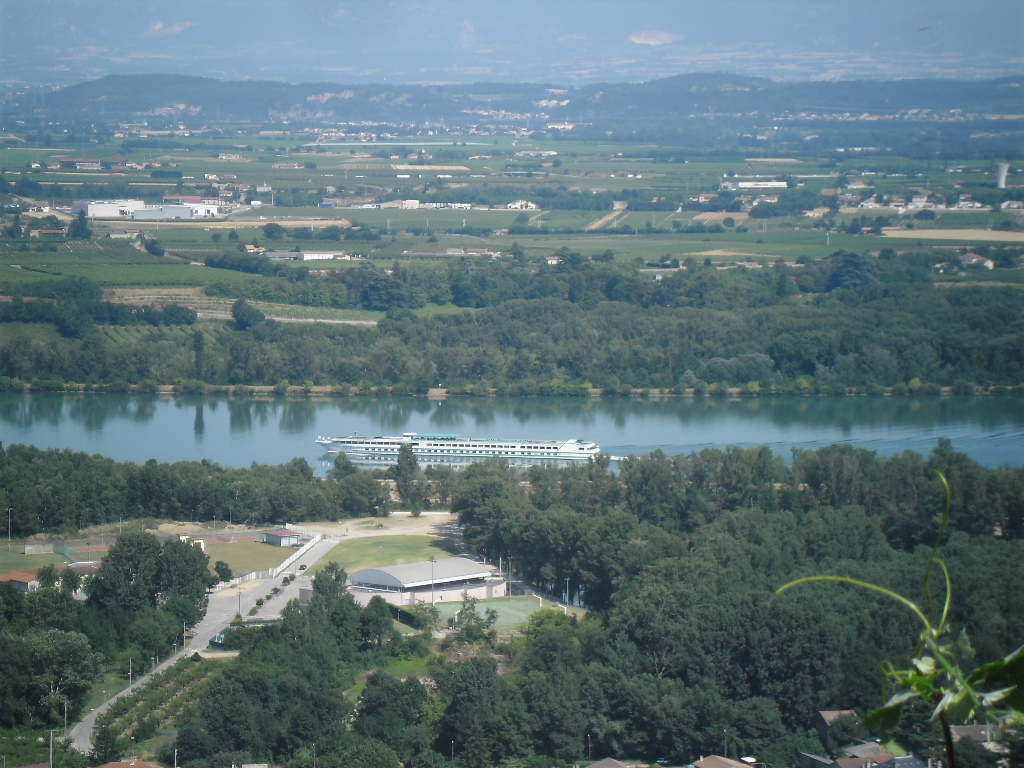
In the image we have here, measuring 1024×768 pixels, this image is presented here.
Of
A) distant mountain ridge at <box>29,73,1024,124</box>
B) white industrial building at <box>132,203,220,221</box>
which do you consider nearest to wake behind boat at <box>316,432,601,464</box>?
white industrial building at <box>132,203,220,221</box>

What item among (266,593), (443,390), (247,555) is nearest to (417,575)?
(266,593)

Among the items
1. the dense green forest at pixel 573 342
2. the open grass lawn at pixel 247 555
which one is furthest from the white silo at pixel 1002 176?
the open grass lawn at pixel 247 555

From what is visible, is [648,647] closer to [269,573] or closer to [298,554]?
[269,573]

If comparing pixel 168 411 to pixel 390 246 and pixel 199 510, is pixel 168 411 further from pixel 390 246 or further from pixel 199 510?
pixel 390 246

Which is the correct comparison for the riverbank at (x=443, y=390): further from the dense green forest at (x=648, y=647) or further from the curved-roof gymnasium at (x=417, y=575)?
the curved-roof gymnasium at (x=417, y=575)

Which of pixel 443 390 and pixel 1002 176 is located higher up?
pixel 1002 176

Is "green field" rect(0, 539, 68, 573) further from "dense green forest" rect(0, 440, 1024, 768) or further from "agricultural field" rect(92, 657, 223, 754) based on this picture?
"agricultural field" rect(92, 657, 223, 754)
